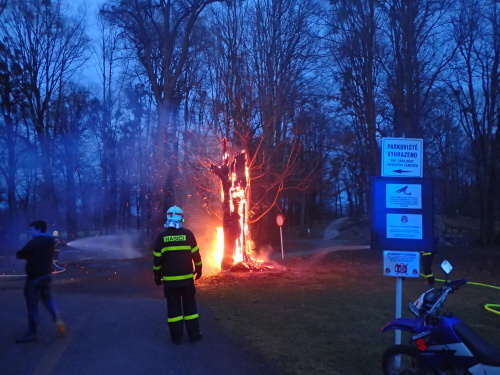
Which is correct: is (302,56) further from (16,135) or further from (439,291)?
(16,135)

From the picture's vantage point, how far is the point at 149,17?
25.7 m

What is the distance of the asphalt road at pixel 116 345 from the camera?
18.6ft

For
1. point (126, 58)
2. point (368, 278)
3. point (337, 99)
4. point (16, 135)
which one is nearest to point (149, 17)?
point (126, 58)

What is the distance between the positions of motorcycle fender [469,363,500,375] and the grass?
138 centimetres

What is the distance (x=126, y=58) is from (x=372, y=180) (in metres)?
25.5

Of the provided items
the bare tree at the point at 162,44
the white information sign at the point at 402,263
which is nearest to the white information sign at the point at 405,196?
the white information sign at the point at 402,263

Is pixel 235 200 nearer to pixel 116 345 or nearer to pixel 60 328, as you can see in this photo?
pixel 60 328

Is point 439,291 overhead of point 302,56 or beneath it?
beneath

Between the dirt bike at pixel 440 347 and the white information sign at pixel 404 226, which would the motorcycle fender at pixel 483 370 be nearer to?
the dirt bike at pixel 440 347

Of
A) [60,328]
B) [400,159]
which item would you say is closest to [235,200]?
[60,328]

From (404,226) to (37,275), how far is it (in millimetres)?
5252

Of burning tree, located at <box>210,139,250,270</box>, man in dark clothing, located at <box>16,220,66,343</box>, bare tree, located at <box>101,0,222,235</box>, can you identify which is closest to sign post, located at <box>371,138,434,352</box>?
man in dark clothing, located at <box>16,220,66,343</box>

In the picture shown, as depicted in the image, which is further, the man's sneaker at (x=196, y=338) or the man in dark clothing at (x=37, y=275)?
the man in dark clothing at (x=37, y=275)

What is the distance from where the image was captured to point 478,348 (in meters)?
4.49
